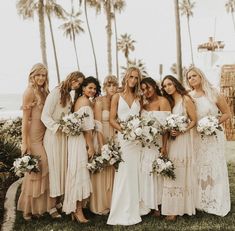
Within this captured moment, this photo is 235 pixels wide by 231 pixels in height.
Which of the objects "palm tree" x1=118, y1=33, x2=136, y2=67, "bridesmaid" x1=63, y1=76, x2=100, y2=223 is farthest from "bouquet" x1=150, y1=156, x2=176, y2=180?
"palm tree" x1=118, y1=33, x2=136, y2=67

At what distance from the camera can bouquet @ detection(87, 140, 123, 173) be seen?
6.57 metres

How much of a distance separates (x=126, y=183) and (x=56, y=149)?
1.32m

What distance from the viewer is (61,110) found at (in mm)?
6824

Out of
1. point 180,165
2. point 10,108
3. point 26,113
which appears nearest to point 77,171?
point 26,113

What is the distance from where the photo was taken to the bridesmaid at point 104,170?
22.7 feet

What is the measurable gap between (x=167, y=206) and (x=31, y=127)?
105 inches

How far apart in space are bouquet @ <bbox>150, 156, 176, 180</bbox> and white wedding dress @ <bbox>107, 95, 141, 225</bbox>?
1.19 feet

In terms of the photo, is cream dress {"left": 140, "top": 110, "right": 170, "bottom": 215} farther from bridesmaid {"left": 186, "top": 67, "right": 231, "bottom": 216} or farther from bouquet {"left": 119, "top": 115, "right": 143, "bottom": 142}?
bridesmaid {"left": 186, "top": 67, "right": 231, "bottom": 216}

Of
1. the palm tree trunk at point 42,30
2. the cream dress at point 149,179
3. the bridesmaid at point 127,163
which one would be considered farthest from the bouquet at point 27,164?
the palm tree trunk at point 42,30

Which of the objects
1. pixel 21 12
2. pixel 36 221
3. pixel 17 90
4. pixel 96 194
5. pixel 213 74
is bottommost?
pixel 36 221

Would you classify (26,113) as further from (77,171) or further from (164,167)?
(164,167)

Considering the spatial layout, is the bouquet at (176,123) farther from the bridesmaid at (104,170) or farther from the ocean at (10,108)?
the ocean at (10,108)

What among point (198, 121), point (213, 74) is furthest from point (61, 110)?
point (213, 74)

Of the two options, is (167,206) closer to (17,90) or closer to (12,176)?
(12,176)
